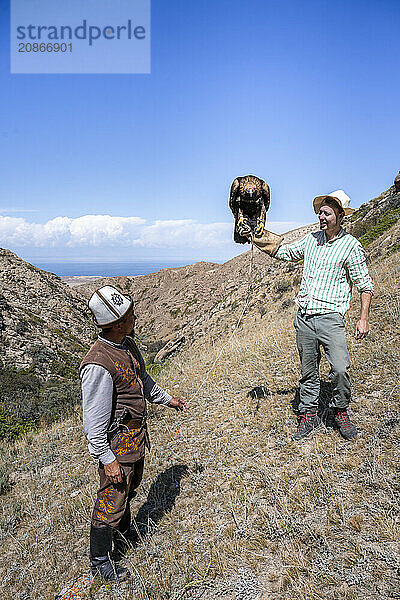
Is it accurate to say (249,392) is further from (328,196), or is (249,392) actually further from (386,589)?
(386,589)

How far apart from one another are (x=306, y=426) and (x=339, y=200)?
2.20 m

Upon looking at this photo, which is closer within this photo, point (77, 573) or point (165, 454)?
point (77, 573)

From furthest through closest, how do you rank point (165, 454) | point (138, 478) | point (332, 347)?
point (165, 454) < point (332, 347) < point (138, 478)

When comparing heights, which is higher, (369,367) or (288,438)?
(369,367)

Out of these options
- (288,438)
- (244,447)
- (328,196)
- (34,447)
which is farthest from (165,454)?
(328,196)

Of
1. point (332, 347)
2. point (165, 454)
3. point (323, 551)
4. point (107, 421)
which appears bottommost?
point (165, 454)

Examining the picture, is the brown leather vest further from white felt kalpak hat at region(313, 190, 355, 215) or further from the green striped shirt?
white felt kalpak hat at region(313, 190, 355, 215)

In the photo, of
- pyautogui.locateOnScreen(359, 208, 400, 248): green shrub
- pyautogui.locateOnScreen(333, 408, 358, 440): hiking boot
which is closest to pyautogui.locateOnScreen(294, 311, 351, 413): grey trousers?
pyautogui.locateOnScreen(333, 408, 358, 440): hiking boot

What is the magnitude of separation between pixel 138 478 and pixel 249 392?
9.27 feet

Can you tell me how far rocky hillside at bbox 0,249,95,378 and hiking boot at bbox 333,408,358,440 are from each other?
1178cm

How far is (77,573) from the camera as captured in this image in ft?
10.0

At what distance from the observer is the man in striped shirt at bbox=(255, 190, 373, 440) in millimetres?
Answer: 3539

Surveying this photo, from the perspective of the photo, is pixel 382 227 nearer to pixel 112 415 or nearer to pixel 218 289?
pixel 218 289

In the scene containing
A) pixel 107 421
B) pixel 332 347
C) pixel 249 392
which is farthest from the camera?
pixel 249 392
